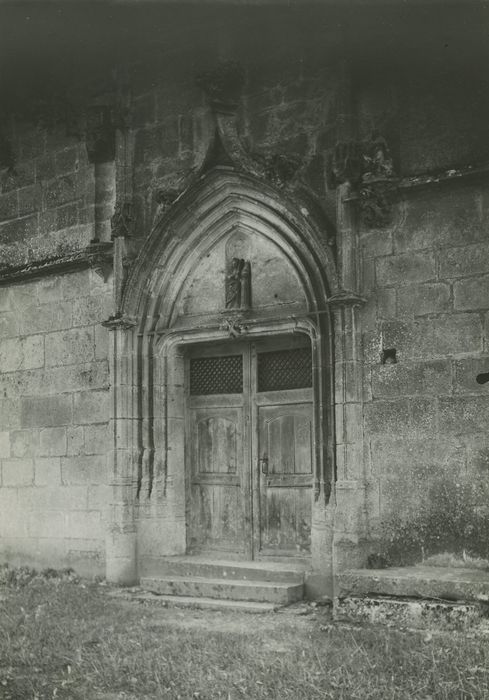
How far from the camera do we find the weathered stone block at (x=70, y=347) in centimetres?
941

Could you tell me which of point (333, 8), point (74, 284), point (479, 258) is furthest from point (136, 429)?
point (333, 8)

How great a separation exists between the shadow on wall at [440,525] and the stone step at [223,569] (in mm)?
850

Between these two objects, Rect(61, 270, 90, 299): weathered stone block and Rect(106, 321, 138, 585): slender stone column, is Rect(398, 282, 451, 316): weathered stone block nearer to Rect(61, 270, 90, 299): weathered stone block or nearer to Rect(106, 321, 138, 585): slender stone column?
Rect(106, 321, 138, 585): slender stone column

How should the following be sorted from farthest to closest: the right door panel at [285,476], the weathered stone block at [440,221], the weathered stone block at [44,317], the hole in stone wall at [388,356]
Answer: the weathered stone block at [44,317], the right door panel at [285,476], the hole in stone wall at [388,356], the weathered stone block at [440,221]

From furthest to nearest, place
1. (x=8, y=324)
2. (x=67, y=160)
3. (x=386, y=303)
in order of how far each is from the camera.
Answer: (x=8, y=324) < (x=67, y=160) < (x=386, y=303)

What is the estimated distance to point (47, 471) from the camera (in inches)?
379

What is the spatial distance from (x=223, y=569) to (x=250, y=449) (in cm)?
119

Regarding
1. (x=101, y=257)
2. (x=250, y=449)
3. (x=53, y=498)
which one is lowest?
(x=53, y=498)

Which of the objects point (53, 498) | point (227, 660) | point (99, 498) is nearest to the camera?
point (227, 660)

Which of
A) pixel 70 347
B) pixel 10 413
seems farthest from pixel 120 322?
pixel 10 413

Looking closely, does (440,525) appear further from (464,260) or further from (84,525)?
(84,525)

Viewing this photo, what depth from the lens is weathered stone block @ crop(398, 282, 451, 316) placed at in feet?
23.4

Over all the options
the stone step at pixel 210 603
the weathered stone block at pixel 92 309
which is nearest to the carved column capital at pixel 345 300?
the stone step at pixel 210 603

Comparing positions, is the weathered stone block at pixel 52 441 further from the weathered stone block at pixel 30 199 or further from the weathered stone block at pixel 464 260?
the weathered stone block at pixel 464 260
